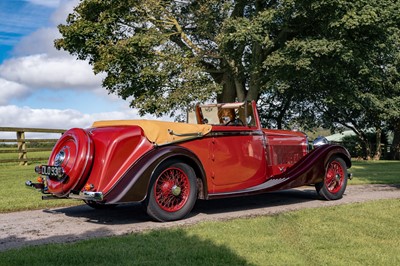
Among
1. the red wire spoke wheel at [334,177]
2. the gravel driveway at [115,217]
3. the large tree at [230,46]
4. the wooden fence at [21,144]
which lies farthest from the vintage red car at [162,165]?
the wooden fence at [21,144]

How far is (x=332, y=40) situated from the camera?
1761 cm

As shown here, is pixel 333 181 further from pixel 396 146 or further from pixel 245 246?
pixel 396 146

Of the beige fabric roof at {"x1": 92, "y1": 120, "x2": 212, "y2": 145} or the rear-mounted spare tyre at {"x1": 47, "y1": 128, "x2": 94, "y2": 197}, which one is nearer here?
the rear-mounted spare tyre at {"x1": 47, "y1": 128, "x2": 94, "y2": 197}

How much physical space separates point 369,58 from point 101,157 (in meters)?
16.1

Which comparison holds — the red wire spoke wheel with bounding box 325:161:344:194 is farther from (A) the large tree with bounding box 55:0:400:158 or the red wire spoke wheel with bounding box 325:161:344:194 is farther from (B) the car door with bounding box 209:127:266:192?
(A) the large tree with bounding box 55:0:400:158

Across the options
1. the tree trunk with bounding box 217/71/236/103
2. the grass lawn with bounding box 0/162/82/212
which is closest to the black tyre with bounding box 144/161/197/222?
the grass lawn with bounding box 0/162/82/212

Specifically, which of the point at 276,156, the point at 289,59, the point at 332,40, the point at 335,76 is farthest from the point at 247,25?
the point at 276,156

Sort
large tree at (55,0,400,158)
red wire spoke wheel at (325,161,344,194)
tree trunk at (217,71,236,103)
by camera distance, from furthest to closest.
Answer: tree trunk at (217,71,236,103) < large tree at (55,0,400,158) < red wire spoke wheel at (325,161,344,194)

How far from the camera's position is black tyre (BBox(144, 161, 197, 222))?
6324 millimetres

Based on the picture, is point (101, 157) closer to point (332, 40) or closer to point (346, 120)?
point (332, 40)

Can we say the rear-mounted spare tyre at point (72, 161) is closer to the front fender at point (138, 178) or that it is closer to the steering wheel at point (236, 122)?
the front fender at point (138, 178)

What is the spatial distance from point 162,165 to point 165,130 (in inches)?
20.7

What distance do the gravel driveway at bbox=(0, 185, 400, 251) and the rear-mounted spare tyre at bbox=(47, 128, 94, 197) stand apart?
1.74 feet

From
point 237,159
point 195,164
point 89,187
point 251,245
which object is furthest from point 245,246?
point 237,159
